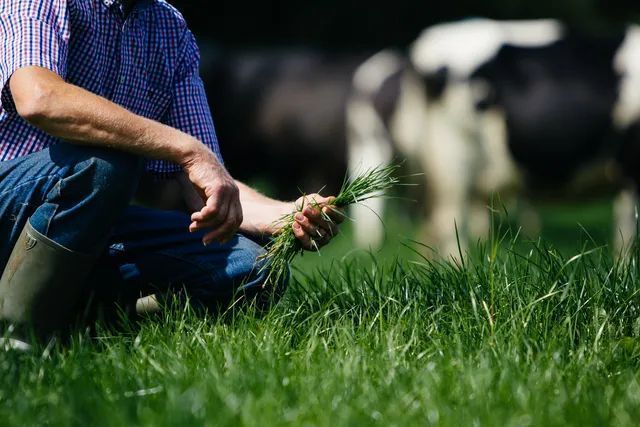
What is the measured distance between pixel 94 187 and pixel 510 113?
7.10 meters

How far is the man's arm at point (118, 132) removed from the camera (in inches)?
136

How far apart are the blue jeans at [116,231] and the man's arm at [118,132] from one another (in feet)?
0.31

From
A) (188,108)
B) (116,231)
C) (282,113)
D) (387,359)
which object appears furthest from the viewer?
(282,113)

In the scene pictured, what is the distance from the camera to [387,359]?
327cm

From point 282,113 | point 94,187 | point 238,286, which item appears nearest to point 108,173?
point 94,187

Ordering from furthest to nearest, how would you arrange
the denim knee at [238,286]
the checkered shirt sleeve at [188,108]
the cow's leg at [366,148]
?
the cow's leg at [366,148], the checkered shirt sleeve at [188,108], the denim knee at [238,286]

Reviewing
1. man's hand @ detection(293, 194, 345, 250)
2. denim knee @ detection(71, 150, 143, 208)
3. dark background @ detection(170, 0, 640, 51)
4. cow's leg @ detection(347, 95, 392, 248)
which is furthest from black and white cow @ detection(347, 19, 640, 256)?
dark background @ detection(170, 0, 640, 51)

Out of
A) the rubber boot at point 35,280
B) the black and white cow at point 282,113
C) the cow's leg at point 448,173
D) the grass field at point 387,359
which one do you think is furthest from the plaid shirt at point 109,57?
the black and white cow at point 282,113

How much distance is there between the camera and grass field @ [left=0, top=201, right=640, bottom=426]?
9.09 ft

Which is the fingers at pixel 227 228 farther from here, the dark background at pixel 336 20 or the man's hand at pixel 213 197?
the dark background at pixel 336 20

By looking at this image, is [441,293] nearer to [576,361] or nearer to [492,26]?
[576,361]

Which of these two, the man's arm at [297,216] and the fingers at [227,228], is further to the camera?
the man's arm at [297,216]

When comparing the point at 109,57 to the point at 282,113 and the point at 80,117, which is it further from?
the point at 282,113

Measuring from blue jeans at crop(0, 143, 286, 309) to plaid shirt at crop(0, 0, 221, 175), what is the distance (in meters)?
0.21
